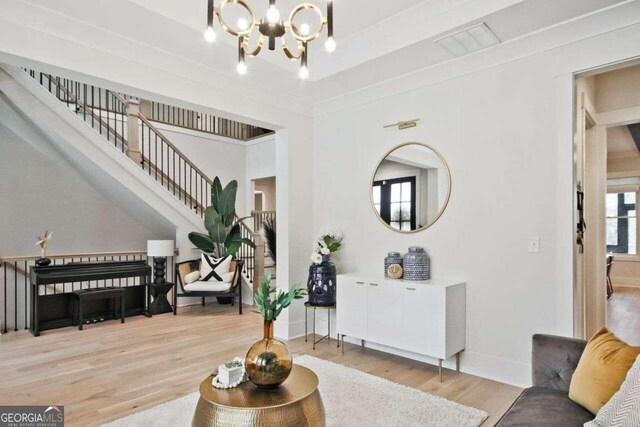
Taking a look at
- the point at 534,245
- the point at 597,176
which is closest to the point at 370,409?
the point at 534,245

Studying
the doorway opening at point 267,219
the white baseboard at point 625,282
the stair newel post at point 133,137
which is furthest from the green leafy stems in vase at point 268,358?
the white baseboard at point 625,282

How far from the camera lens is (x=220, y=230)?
6.45 m

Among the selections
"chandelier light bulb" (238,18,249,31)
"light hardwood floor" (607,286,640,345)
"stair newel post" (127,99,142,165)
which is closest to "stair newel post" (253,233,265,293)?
"stair newel post" (127,99,142,165)

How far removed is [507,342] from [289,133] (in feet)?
10.2

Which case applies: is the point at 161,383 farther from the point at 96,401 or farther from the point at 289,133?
the point at 289,133

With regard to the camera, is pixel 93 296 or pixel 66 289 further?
pixel 66 289

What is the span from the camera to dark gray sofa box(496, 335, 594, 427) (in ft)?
5.46

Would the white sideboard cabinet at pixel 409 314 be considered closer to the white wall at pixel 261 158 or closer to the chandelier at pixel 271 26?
the chandelier at pixel 271 26

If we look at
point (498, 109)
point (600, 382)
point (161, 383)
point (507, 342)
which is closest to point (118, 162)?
point (161, 383)

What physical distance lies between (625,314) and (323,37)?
6.23 m

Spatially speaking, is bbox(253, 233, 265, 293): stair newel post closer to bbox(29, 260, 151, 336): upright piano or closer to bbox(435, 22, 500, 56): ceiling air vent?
bbox(29, 260, 151, 336): upright piano

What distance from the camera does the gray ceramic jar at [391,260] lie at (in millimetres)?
3873

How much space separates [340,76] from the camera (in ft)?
13.0

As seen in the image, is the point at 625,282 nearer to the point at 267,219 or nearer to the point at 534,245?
the point at 534,245
